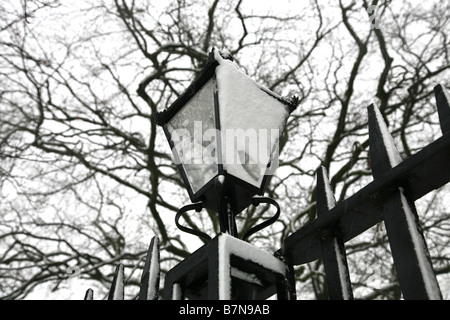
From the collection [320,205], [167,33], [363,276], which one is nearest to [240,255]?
[320,205]

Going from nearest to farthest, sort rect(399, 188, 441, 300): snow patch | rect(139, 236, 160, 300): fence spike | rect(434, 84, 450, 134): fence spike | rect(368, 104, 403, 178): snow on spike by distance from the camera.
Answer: rect(399, 188, 441, 300): snow patch → rect(434, 84, 450, 134): fence spike → rect(368, 104, 403, 178): snow on spike → rect(139, 236, 160, 300): fence spike

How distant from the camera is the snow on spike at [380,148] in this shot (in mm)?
1489

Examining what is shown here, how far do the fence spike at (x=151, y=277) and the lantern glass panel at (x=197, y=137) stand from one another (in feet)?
1.17

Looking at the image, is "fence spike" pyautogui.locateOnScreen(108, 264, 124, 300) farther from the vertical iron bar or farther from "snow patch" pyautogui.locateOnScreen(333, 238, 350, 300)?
the vertical iron bar

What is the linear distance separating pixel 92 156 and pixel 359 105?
202 inches

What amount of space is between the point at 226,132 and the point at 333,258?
59 centimetres

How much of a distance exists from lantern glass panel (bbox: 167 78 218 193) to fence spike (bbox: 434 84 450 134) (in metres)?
0.78

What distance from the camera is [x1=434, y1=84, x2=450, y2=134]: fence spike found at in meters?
1.38

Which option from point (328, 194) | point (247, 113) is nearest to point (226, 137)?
point (247, 113)

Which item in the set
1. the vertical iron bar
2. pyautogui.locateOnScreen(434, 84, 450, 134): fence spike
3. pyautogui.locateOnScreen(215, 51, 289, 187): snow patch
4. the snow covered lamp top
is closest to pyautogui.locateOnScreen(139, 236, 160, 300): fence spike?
the snow covered lamp top

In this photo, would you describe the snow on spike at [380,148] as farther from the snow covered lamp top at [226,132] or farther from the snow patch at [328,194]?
the snow covered lamp top at [226,132]

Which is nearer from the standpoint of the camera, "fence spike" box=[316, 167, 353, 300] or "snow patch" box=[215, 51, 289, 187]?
"fence spike" box=[316, 167, 353, 300]

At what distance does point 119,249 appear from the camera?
830 cm

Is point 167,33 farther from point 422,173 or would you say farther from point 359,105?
point 422,173
